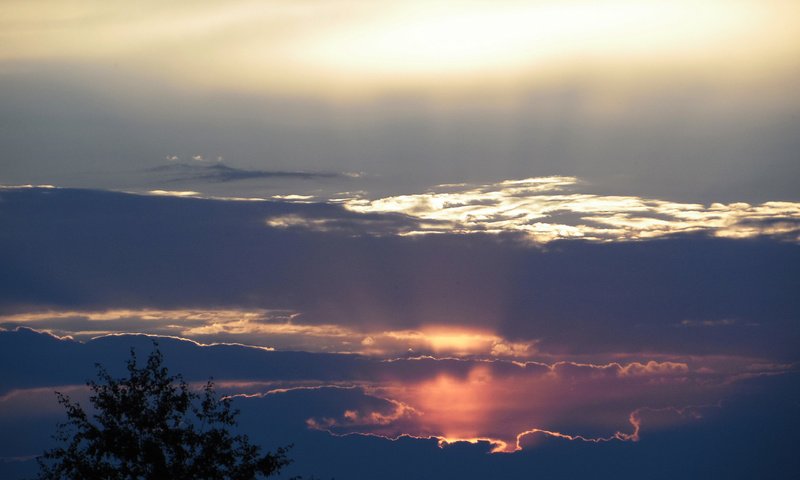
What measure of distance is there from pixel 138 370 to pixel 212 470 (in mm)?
6018

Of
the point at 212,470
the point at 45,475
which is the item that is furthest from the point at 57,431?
the point at 212,470

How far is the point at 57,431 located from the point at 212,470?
7352 mm

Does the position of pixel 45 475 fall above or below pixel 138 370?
below

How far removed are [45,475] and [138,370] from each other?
A: 246 inches

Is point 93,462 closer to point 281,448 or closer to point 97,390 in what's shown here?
point 97,390

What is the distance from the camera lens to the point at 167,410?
186 ft

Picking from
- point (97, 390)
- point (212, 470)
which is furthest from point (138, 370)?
point (212, 470)

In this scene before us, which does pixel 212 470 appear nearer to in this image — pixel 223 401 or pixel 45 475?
pixel 223 401

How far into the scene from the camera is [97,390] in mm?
56625

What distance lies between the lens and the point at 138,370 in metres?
57.8

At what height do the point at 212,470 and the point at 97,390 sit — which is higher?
the point at 97,390

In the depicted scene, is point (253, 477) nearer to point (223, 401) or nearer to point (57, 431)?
point (223, 401)

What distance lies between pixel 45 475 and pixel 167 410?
6103mm

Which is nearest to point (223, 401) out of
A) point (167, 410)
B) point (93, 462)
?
point (167, 410)
